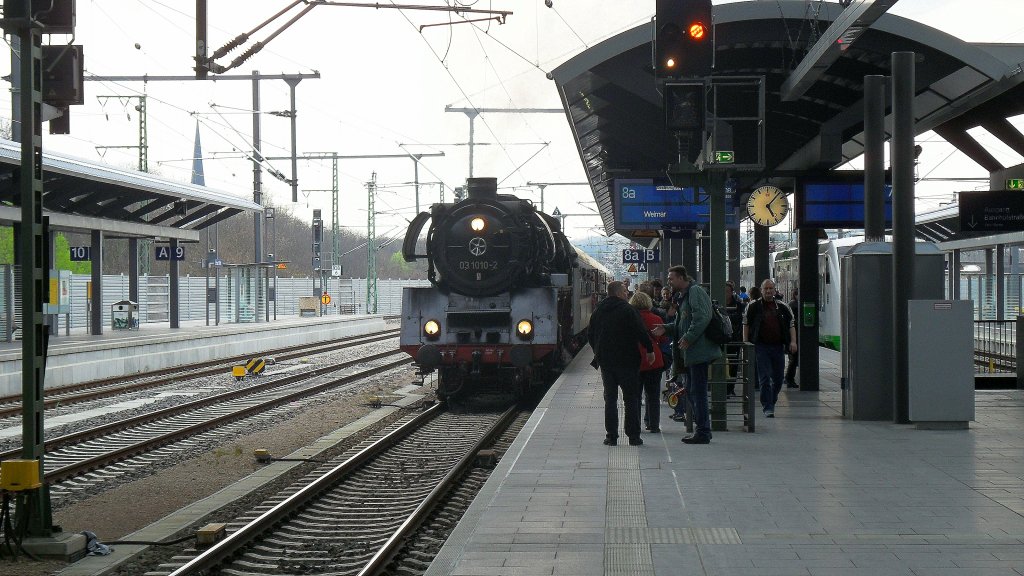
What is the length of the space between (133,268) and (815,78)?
26.2m

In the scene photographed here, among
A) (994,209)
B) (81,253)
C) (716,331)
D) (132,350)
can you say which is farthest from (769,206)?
(81,253)

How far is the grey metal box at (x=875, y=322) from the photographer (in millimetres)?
12484

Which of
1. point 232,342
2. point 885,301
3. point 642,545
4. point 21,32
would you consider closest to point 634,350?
point 885,301

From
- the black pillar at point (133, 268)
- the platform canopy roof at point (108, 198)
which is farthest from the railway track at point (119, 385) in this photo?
the black pillar at point (133, 268)

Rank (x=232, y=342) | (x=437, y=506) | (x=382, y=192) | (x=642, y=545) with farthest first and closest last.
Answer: (x=382, y=192)
(x=232, y=342)
(x=437, y=506)
(x=642, y=545)

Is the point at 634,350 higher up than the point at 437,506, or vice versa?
the point at 634,350

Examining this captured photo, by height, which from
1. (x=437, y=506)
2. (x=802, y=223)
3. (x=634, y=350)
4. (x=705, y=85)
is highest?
(x=705, y=85)

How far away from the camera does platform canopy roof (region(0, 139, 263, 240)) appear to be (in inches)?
869

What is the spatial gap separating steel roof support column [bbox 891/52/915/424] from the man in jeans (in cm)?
161

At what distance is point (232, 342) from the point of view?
1281 inches

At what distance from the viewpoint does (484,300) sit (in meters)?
16.6

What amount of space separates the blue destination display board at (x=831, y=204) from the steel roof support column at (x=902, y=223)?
2866 mm

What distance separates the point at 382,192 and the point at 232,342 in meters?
21.9

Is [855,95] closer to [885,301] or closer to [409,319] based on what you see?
[885,301]
